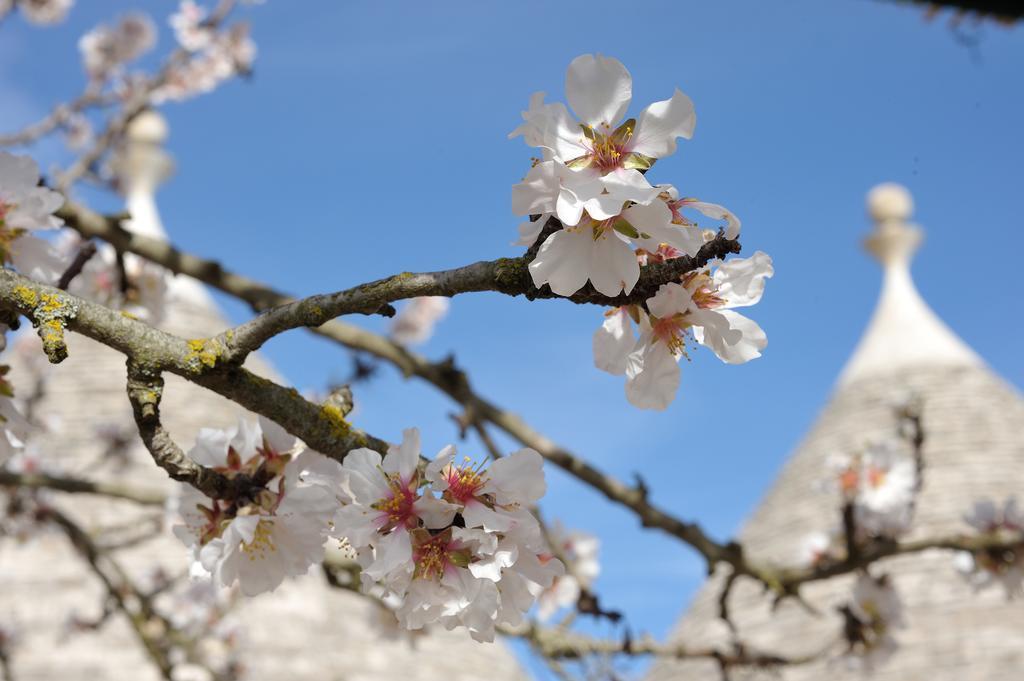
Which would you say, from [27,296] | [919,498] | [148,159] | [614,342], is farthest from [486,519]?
[148,159]

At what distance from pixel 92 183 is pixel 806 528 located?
25.0ft

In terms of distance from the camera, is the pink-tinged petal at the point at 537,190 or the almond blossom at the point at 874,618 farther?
the almond blossom at the point at 874,618

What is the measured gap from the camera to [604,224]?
1.17 m

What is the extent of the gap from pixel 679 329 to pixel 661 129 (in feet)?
0.84

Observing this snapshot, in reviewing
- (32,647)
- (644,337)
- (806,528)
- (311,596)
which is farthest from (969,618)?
(644,337)

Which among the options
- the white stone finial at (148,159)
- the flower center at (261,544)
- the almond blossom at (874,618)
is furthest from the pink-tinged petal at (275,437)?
the white stone finial at (148,159)

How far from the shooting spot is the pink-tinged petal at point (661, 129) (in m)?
1.19

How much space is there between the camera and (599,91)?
3.97ft

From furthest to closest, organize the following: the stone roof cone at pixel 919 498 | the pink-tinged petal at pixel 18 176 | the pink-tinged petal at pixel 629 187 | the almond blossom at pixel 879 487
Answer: the stone roof cone at pixel 919 498 < the almond blossom at pixel 879 487 < the pink-tinged petal at pixel 18 176 < the pink-tinged petal at pixel 629 187

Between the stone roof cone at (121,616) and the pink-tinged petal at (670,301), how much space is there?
5841mm

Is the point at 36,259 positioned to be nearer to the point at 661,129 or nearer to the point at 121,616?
the point at 661,129

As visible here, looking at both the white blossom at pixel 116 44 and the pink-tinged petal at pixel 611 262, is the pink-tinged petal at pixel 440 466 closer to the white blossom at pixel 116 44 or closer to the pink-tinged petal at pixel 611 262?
the pink-tinged petal at pixel 611 262

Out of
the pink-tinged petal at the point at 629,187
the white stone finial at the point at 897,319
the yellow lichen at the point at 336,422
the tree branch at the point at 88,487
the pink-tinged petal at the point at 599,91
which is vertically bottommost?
the yellow lichen at the point at 336,422

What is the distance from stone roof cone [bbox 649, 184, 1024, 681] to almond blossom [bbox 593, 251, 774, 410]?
452 cm
